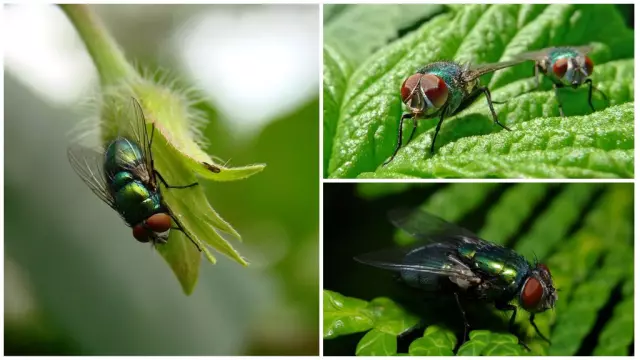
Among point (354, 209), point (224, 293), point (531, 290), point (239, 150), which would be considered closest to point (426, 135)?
point (354, 209)

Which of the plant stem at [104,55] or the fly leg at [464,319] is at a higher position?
the plant stem at [104,55]

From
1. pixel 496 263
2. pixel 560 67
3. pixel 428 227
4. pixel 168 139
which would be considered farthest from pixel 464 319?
pixel 168 139

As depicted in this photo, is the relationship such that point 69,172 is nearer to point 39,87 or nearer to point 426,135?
point 39,87

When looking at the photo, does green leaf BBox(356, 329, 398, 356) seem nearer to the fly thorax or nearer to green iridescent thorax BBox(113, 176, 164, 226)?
the fly thorax

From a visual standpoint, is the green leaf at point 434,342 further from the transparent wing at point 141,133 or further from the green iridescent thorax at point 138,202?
the transparent wing at point 141,133

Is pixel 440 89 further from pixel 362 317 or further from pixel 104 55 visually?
pixel 104 55

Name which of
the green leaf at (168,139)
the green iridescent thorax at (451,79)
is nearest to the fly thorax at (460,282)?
the green iridescent thorax at (451,79)
